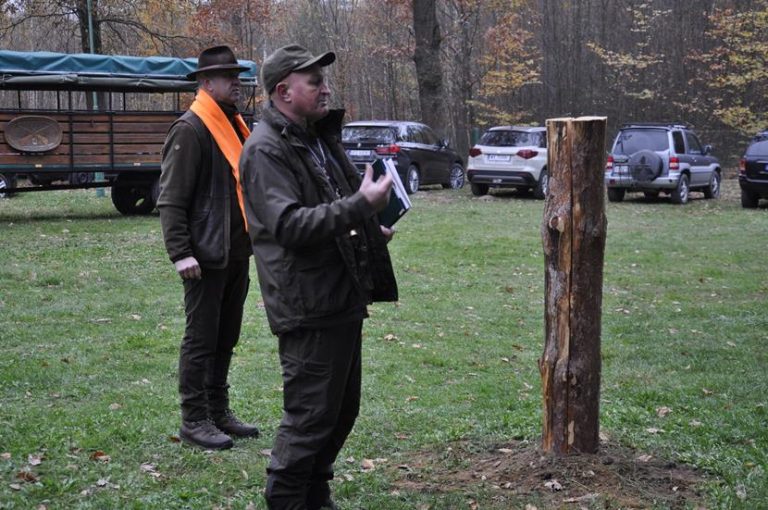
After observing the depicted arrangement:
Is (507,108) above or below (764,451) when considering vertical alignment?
above

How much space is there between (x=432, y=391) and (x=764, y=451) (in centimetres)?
228

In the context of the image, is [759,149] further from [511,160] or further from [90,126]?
[90,126]

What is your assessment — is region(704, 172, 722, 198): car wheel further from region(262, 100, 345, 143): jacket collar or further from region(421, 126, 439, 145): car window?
region(262, 100, 345, 143): jacket collar

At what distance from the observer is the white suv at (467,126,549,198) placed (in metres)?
22.8

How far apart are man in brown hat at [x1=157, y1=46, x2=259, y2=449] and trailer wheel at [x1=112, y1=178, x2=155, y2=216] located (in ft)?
44.2

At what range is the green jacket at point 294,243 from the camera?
3.90 meters

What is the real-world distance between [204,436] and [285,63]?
2330 mm

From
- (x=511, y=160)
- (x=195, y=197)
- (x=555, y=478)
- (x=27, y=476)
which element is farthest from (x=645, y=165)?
(x=27, y=476)

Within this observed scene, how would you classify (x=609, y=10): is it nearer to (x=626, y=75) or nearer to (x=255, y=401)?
(x=626, y=75)

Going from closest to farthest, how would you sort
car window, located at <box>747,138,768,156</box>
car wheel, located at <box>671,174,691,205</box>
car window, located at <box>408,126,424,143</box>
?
car window, located at <box>747,138,768,156</box>
car wheel, located at <box>671,174,691,205</box>
car window, located at <box>408,126,424,143</box>

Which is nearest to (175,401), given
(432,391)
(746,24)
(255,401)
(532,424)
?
(255,401)

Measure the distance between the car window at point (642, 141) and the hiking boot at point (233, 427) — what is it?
60.6ft

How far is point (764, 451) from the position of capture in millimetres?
5391

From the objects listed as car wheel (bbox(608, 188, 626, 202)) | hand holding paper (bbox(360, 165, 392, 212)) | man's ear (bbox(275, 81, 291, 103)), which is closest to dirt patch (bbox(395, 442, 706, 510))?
hand holding paper (bbox(360, 165, 392, 212))
